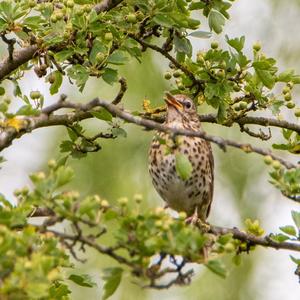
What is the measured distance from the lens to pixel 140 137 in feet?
34.8

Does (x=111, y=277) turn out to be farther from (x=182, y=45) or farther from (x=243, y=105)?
(x=243, y=105)

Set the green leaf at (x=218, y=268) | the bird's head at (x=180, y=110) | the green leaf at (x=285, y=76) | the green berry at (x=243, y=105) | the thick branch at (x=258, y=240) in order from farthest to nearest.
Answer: the bird's head at (x=180, y=110) → the green berry at (x=243, y=105) → the green leaf at (x=285, y=76) → the thick branch at (x=258, y=240) → the green leaf at (x=218, y=268)

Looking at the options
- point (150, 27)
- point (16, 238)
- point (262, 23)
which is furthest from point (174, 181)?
point (262, 23)

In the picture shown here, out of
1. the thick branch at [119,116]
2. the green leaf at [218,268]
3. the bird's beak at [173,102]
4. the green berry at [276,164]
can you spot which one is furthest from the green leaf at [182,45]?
the green leaf at [218,268]

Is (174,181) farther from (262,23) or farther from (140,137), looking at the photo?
(262,23)

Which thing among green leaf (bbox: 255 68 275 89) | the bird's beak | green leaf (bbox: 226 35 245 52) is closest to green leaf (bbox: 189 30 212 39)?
green leaf (bbox: 226 35 245 52)

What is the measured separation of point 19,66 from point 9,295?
2343 mm

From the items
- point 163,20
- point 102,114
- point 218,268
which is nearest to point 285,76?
point 163,20

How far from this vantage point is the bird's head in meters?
7.27

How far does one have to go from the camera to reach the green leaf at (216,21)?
19.4ft

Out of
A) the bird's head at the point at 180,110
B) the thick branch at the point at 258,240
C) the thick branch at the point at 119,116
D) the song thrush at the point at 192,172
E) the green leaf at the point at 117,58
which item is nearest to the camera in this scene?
the thick branch at the point at 119,116

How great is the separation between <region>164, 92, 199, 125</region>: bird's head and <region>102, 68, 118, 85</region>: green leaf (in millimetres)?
1548

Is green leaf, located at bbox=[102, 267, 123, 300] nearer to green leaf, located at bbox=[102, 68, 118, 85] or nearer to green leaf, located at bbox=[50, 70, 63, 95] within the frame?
green leaf, located at bbox=[102, 68, 118, 85]

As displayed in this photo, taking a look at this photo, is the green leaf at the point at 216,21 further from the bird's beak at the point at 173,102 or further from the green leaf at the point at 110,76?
the bird's beak at the point at 173,102
